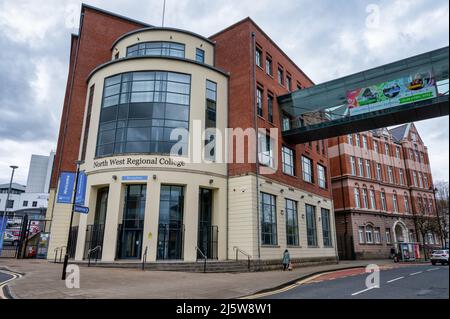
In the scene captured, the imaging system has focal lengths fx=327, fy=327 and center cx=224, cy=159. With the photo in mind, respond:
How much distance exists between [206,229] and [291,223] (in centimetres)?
759

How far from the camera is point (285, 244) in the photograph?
24.0 metres

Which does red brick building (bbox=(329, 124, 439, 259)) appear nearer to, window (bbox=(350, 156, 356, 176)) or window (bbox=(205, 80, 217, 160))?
window (bbox=(350, 156, 356, 176))

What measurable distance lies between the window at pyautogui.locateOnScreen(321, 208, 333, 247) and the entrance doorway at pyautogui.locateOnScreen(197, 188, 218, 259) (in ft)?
43.7

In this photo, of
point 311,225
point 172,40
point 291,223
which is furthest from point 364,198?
point 172,40

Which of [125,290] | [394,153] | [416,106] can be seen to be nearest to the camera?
[125,290]

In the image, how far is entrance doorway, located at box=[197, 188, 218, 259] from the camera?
21.4 m

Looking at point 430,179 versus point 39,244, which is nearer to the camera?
point 39,244

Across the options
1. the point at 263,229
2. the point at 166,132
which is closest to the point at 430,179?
the point at 263,229

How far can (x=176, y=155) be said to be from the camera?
2111 centimetres

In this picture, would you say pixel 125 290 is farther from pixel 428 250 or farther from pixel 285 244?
pixel 428 250

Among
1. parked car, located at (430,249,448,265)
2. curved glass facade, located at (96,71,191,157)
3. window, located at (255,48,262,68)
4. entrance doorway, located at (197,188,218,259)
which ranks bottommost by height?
parked car, located at (430,249,448,265)

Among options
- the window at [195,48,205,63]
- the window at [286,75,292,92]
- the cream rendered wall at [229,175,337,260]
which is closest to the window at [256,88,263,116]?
the cream rendered wall at [229,175,337,260]
